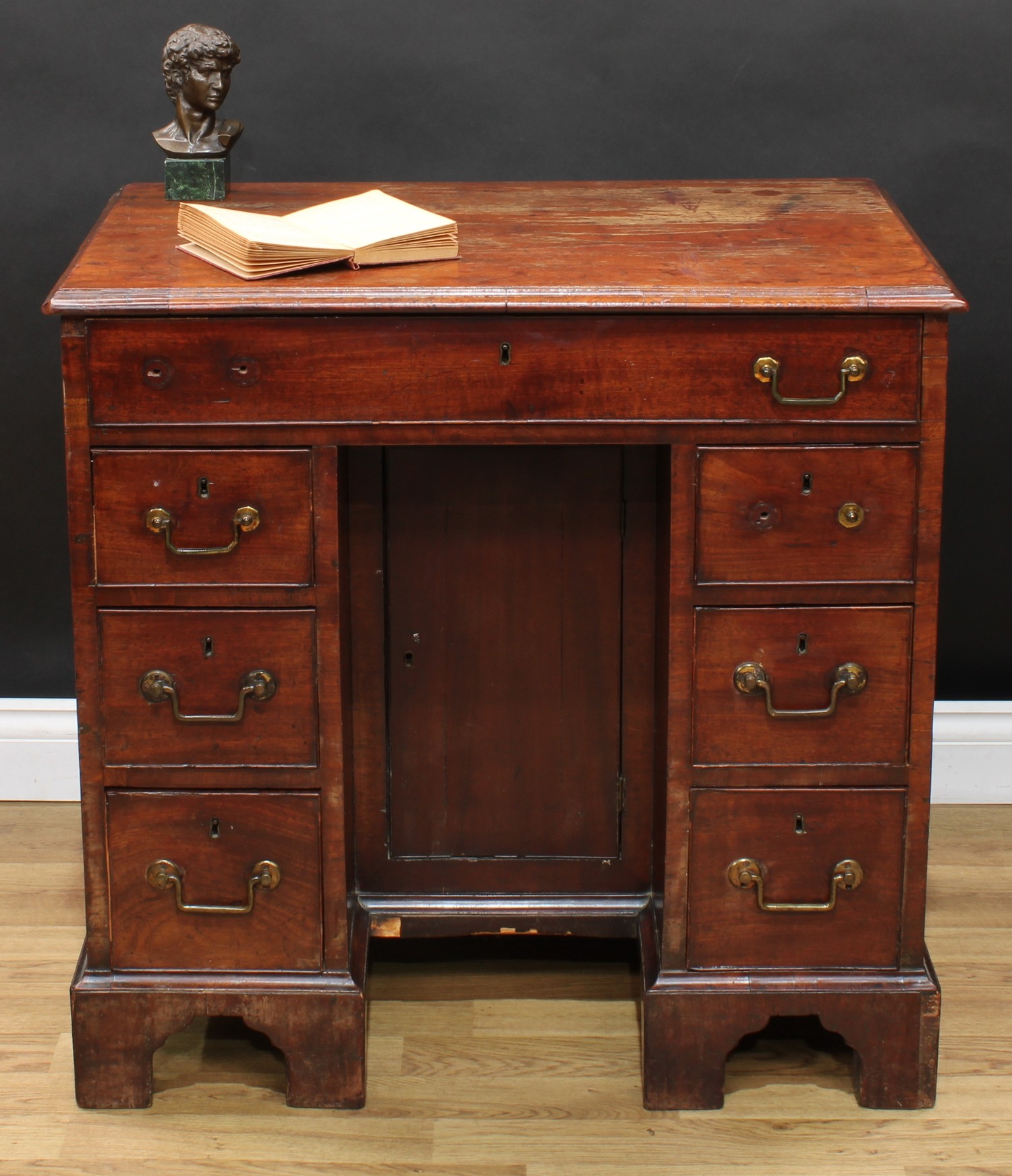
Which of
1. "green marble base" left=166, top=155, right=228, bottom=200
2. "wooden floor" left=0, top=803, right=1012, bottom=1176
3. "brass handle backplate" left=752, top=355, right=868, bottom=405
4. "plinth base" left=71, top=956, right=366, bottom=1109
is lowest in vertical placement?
"wooden floor" left=0, top=803, right=1012, bottom=1176

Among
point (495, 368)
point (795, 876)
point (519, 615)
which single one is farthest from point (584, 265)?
point (795, 876)

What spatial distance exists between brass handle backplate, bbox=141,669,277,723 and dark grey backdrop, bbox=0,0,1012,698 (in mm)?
985

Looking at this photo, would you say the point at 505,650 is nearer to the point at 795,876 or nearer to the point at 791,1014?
the point at 795,876

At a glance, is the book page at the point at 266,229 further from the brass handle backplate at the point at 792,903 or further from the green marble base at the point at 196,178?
the brass handle backplate at the point at 792,903

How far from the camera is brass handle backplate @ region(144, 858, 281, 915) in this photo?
2.43 m

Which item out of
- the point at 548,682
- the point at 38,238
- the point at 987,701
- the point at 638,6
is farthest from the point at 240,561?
the point at 987,701

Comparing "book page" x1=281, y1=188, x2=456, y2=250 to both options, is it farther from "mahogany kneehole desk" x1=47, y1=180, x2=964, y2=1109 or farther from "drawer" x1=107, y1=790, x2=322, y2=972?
"drawer" x1=107, y1=790, x2=322, y2=972

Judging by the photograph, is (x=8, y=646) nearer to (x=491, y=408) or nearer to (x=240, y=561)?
(x=240, y=561)

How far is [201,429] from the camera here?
2256mm

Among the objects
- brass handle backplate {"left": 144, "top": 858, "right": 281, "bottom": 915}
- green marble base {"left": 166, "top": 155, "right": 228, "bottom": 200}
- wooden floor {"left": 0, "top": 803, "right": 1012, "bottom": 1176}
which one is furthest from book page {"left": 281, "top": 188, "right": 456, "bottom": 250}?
wooden floor {"left": 0, "top": 803, "right": 1012, "bottom": 1176}

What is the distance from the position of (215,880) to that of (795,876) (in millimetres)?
779

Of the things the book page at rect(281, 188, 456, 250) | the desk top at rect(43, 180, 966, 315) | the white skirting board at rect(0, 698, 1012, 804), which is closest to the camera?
the desk top at rect(43, 180, 966, 315)

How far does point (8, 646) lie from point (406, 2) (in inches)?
52.8

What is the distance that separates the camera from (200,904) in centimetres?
245
